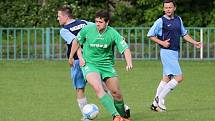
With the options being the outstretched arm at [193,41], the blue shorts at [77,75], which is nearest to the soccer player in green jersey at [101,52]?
the blue shorts at [77,75]

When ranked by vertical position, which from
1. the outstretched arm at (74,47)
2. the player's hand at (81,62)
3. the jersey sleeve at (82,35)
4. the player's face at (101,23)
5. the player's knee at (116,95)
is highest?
the player's face at (101,23)

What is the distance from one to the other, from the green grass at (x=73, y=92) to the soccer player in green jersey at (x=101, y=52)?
40.5 inches

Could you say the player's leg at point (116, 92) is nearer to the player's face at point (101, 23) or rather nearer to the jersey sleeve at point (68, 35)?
the player's face at point (101, 23)

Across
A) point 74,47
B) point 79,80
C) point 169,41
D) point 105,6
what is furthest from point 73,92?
point 105,6

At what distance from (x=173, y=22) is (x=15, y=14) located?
19.8 metres

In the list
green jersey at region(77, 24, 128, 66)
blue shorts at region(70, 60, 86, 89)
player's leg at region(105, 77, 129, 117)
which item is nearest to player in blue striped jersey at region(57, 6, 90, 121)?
blue shorts at region(70, 60, 86, 89)

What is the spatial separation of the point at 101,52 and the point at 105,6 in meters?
22.0

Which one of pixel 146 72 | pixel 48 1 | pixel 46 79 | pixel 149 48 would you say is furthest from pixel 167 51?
pixel 48 1

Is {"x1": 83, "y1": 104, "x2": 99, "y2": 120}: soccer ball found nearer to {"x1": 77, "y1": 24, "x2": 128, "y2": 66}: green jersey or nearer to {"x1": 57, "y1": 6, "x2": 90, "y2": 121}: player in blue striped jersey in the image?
{"x1": 57, "y1": 6, "x2": 90, "y2": 121}: player in blue striped jersey

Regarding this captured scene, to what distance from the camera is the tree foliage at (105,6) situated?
104 ft

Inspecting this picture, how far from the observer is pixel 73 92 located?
16.5 metres

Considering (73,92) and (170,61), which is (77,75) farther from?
(73,92)

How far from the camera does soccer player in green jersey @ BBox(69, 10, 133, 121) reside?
35.3 ft

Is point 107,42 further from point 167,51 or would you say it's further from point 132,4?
point 132,4
